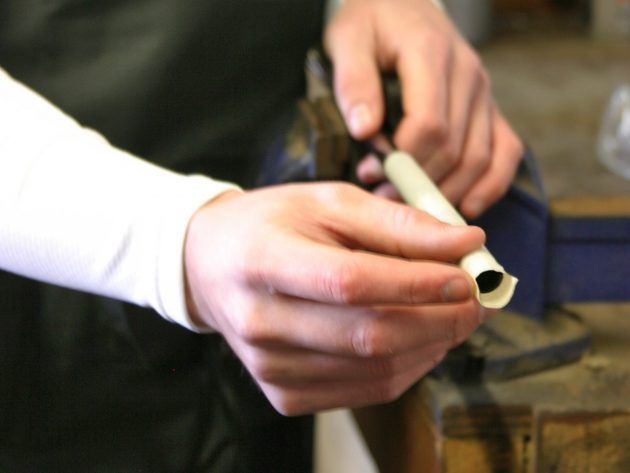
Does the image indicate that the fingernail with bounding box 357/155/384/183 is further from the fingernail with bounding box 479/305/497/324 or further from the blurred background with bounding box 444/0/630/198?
the blurred background with bounding box 444/0/630/198

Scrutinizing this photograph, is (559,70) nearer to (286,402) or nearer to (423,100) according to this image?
(423,100)

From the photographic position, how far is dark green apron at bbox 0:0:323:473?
0.50 metres

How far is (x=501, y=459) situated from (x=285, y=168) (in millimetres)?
240

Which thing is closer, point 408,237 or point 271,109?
point 408,237

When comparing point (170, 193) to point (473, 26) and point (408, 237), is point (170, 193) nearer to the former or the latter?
point (408, 237)

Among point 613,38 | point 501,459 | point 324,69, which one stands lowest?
point 613,38

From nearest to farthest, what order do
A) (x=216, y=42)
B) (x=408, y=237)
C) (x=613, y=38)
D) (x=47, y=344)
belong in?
(x=408, y=237)
(x=47, y=344)
(x=216, y=42)
(x=613, y=38)

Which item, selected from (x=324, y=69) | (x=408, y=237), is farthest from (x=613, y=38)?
(x=408, y=237)

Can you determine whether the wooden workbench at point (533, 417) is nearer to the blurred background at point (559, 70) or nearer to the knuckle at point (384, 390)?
the knuckle at point (384, 390)

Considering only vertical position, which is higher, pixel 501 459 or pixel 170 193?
pixel 170 193

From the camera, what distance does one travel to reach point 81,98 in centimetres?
59

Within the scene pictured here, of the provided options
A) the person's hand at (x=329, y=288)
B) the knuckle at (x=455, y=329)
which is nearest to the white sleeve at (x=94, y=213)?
the person's hand at (x=329, y=288)

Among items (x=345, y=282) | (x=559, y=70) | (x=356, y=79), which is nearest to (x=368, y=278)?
(x=345, y=282)

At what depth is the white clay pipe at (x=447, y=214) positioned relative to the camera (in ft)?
1.20
